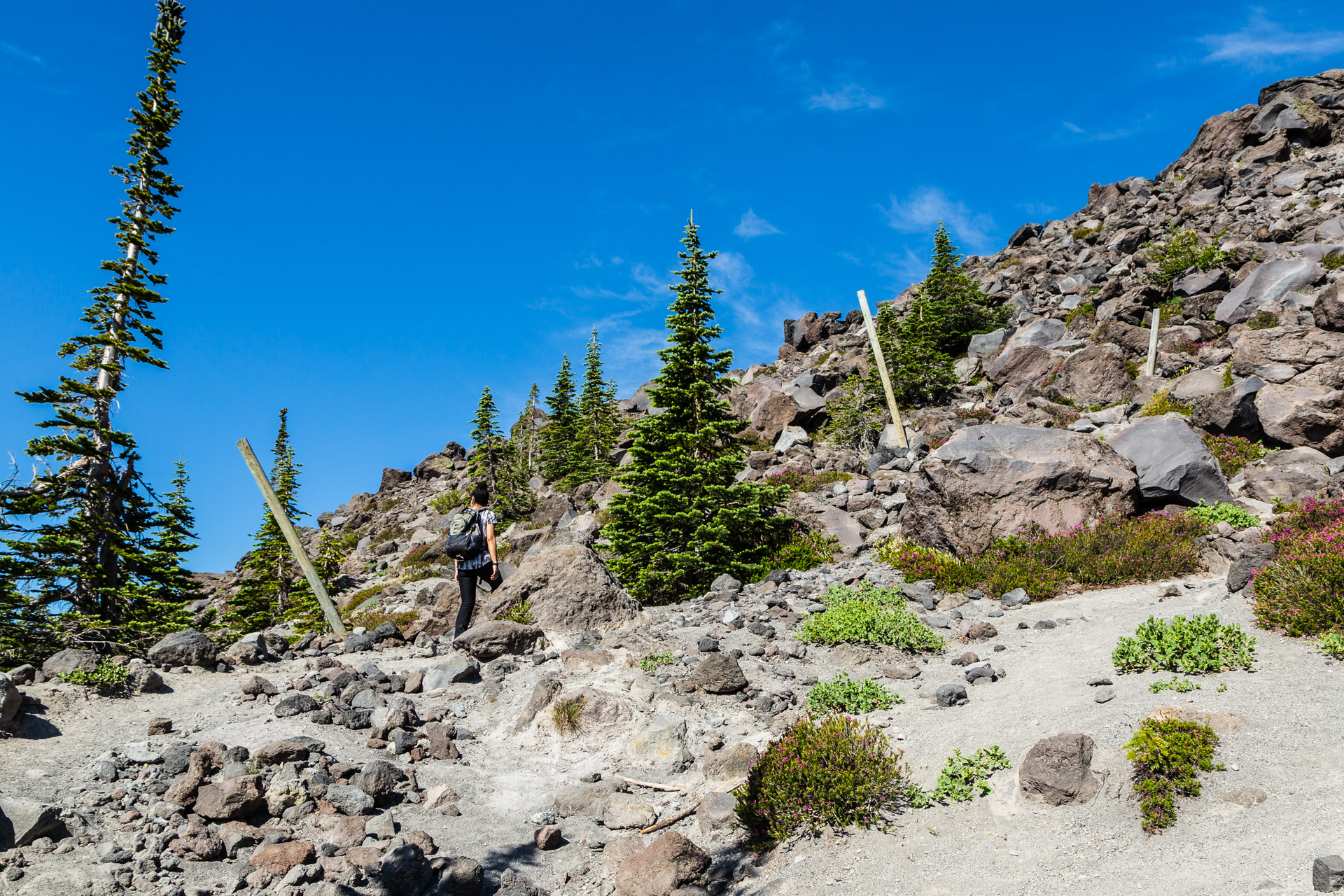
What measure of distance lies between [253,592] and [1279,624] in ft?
96.6

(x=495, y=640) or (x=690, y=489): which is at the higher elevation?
(x=690, y=489)

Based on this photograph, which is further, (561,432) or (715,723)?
(561,432)

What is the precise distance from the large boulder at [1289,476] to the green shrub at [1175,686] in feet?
30.2

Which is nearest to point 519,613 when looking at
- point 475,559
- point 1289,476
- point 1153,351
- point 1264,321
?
point 475,559

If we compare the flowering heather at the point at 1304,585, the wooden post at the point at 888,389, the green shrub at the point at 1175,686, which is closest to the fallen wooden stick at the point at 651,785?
the green shrub at the point at 1175,686

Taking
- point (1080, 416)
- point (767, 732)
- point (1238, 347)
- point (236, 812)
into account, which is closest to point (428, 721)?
point (236, 812)

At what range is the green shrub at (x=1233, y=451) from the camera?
14.9 meters

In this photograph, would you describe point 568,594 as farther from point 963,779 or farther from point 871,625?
point 963,779

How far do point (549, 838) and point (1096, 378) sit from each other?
24.4m

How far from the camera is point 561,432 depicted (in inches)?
1594

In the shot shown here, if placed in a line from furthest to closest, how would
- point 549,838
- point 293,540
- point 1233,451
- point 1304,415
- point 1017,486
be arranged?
point 1233,451 → point 1304,415 → point 293,540 → point 1017,486 → point 549,838

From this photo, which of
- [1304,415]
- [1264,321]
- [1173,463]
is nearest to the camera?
[1173,463]

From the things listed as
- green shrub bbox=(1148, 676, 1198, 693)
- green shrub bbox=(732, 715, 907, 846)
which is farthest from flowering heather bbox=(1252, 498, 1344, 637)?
green shrub bbox=(732, 715, 907, 846)

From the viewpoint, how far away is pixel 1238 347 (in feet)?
62.0
